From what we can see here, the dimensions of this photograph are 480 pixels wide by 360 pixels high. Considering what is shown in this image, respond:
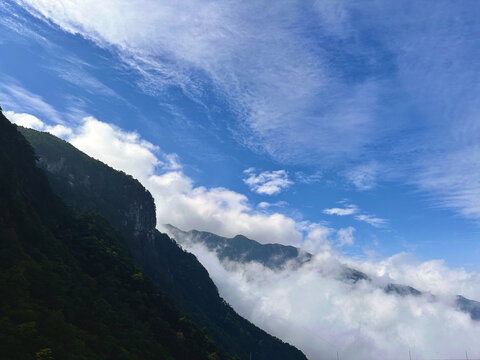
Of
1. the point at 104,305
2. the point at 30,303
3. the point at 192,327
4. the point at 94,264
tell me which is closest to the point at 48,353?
the point at 30,303

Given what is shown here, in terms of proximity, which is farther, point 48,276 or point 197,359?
point 197,359

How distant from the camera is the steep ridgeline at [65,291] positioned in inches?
2479

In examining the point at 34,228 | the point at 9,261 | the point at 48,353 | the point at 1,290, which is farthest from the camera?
the point at 34,228

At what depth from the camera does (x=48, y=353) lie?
54375 mm

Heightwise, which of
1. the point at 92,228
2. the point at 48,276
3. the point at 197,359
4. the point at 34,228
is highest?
the point at 92,228

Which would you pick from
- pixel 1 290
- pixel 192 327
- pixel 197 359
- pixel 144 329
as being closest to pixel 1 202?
pixel 1 290

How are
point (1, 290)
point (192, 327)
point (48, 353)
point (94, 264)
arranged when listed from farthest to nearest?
point (192, 327) < point (94, 264) < point (1, 290) < point (48, 353)

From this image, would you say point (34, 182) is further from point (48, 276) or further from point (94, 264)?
point (48, 276)

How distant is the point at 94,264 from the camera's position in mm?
143250

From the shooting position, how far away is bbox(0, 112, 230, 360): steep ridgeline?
63.0 metres

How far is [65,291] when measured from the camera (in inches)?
3438

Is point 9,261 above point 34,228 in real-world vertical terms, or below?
below

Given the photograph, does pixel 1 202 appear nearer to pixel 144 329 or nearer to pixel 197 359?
pixel 144 329

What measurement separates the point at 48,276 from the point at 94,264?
6023 centimetres
